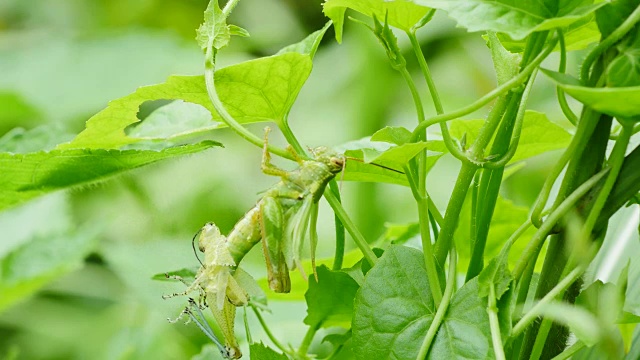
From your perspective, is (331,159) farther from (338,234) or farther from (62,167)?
(62,167)

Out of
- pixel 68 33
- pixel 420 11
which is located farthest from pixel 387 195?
pixel 420 11

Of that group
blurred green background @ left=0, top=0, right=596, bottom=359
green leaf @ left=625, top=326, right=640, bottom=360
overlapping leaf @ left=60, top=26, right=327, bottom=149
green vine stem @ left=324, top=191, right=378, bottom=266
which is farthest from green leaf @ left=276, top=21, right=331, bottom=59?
blurred green background @ left=0, top=0, right=596, bottom=359

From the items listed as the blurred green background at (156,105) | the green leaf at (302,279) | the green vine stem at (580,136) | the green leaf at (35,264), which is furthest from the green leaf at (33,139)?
the blurred green background at (156,105)

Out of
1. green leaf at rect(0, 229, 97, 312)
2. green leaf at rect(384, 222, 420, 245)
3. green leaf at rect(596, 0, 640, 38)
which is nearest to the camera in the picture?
green leaf at rect(596, 0, 640, 38)

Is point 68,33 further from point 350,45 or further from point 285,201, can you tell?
point 285,201

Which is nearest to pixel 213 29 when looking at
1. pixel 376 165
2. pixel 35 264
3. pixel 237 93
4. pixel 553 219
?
pixel 237 93

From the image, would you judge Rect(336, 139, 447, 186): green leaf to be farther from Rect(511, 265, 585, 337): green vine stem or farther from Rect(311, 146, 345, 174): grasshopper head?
Rect(511, 265, 585, 337): green vine stem
